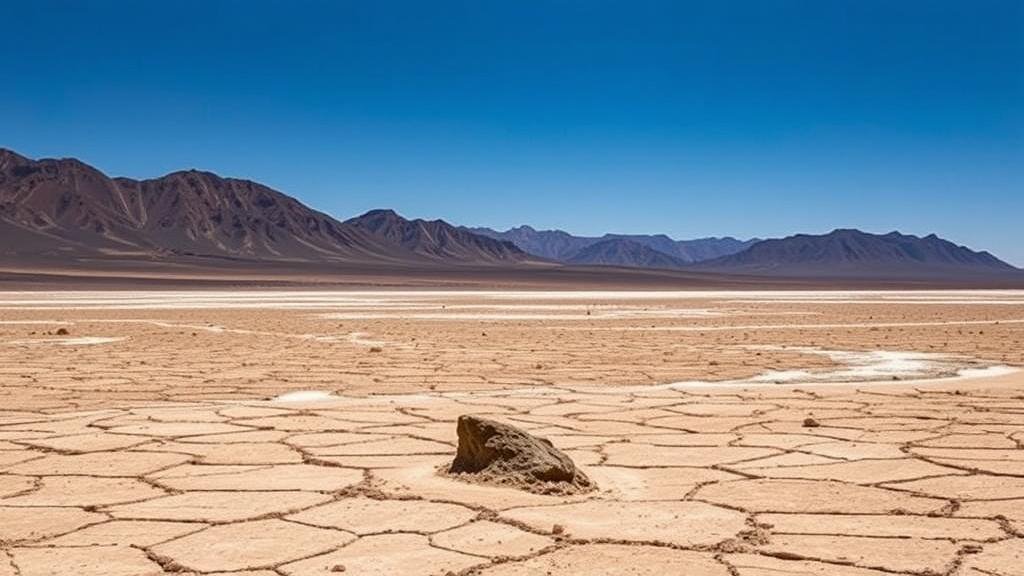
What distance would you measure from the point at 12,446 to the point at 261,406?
183cm

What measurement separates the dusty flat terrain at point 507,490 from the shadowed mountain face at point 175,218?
10653 centimetres

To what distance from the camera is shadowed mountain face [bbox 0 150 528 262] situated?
401ft

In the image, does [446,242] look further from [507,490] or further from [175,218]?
[507,490]

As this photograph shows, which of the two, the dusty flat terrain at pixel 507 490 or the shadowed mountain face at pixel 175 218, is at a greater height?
the shadowed mountain face at pixel 175 218

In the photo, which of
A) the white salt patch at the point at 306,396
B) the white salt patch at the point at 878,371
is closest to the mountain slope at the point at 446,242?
the white salt patch at the point at 878,371

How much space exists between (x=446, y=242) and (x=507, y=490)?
167 meters

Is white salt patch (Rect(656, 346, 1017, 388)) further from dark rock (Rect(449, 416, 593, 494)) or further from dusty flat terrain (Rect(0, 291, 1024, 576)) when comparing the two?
dark rock (Rect(449, 416, 593, 494))

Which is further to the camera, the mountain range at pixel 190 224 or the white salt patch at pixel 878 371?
the mountain range at pixel 190 224

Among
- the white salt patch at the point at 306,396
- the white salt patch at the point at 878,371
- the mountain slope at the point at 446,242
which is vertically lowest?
the white salt patch at the point at 306,396

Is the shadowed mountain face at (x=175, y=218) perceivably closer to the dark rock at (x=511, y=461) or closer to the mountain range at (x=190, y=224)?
the mountain range at (x=190, y=224)

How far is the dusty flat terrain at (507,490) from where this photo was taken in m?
3.47

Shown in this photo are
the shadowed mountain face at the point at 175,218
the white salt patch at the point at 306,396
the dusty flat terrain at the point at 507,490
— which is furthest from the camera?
the shadowed mountain face at the point at 175,218

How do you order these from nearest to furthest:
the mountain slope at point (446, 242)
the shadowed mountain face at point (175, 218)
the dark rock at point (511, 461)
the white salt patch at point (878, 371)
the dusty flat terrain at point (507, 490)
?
the dusty flat terrain at point (507, 490)
the dark rock at point (511, 461)
the white salt patch at point (878, 371)
the shadowed mountain face at point (175, 218)
the mountain slope at point (446, 242)

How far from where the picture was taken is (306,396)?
7.76m
